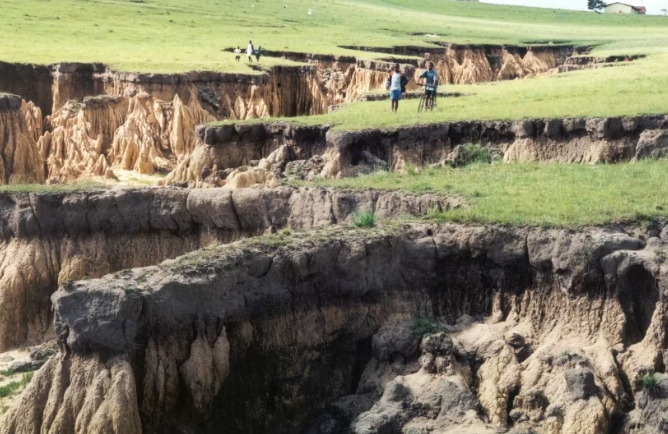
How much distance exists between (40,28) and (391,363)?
43.9 meters

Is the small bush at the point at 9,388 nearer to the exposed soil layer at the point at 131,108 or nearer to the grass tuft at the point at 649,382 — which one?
the grass tuft at the point at 649,382

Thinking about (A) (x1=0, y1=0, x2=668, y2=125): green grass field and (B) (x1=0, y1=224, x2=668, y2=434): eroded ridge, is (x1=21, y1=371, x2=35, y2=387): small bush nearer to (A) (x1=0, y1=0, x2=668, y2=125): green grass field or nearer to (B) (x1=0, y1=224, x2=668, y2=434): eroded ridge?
(B) (x1=0, y1=224, x2=668, y2=434): eroded ridge

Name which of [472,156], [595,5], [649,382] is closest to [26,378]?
[649,382]

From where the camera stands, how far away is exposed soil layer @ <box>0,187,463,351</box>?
2419 centimetres

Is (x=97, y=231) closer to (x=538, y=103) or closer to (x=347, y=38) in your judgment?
(x=538, y=103)

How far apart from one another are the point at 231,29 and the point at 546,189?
5046 cm

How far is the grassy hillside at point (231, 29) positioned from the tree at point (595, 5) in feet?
96.9

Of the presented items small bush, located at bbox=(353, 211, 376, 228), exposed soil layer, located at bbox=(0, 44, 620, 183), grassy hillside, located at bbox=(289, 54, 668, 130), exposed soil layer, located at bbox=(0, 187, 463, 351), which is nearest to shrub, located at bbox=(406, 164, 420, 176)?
exposed soil layer, located at bbox=(0, 187, 463, 351)

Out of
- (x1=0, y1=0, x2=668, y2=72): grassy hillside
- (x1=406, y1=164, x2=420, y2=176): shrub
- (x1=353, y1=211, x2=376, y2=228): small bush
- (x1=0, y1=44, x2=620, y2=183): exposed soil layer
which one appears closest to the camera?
(x1=353, y1=211, x2=376, y2=228): small bush

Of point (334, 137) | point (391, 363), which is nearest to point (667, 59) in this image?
point (334, 137)

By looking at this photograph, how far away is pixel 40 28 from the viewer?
57.8m

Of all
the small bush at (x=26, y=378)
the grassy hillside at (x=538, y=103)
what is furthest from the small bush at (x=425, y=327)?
the grassy hillside at (x=538, y=103)

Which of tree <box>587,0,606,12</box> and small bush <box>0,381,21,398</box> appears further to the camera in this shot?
tree <box>587,0,606,12</box>

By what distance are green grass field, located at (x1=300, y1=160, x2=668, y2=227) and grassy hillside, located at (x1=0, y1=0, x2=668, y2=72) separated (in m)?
20.6
